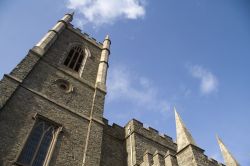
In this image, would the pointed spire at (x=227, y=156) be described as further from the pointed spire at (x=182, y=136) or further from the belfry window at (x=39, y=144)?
the belfry window at (x=39, y=144)

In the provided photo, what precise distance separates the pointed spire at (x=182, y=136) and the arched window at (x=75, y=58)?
9509mm

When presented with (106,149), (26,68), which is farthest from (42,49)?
(106,149)

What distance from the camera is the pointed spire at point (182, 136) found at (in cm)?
1052

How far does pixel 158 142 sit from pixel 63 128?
6702mm

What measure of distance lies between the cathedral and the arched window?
102mm

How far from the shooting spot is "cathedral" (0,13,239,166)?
34.9 ft

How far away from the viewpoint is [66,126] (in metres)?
12.9

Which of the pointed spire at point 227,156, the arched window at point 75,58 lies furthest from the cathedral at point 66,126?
the arched window at point 75,58

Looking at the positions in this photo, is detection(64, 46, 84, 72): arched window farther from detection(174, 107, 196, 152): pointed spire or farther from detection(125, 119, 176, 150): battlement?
detection(174, 107, 196, 152): pointed spire

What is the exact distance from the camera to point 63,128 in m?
12.6

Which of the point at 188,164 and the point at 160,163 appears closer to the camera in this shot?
the point at 188,164

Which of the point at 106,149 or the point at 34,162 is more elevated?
the point at 106,149

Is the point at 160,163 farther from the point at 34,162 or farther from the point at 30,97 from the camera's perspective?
the point at 30,97

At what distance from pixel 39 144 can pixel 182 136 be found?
6.36 m
